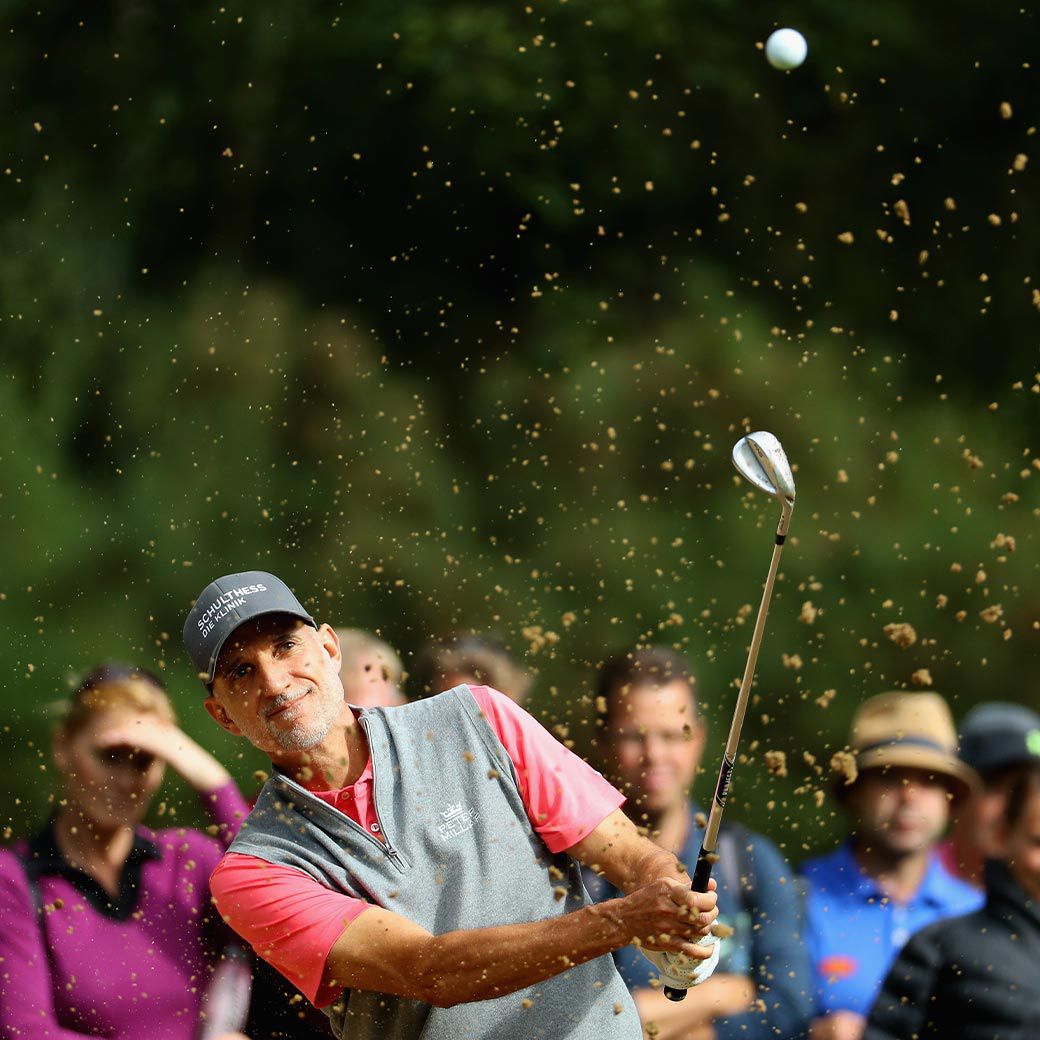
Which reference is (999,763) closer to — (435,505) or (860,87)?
(435,505)

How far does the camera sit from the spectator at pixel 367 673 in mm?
3484

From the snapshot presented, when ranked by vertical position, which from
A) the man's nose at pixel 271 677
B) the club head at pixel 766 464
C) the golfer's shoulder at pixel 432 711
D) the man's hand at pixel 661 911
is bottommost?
the man's hand at pixel 661 911

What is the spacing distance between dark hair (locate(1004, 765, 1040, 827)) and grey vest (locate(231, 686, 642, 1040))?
3.91 ft

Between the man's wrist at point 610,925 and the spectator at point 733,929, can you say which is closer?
the man's wrist at point 610,925

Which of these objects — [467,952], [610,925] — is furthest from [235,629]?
[610,925]

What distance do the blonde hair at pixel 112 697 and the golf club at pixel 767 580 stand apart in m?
1.27

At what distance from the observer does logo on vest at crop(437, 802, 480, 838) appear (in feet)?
7.97

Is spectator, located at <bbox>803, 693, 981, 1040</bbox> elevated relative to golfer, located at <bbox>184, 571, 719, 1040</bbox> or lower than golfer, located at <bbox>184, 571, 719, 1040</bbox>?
elevated

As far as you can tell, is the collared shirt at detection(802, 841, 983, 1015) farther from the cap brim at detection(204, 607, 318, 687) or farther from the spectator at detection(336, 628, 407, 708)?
the cap brim at detection(204, 607, 318, 687)

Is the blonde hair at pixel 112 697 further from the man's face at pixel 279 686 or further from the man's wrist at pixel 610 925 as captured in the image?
the man's wrist at pixel 610 925

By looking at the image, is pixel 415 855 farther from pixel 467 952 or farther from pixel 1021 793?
pixel 1021 793

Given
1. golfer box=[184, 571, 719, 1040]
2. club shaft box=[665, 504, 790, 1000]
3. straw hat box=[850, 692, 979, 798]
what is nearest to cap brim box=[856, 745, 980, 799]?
straw hat box=[850, 692, 979, 798]

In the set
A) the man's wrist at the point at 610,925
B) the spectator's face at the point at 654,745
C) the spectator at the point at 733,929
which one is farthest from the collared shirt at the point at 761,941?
the man's wrist at the point at 610,925

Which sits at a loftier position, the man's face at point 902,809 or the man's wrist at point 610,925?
the man's face at point 902,809
